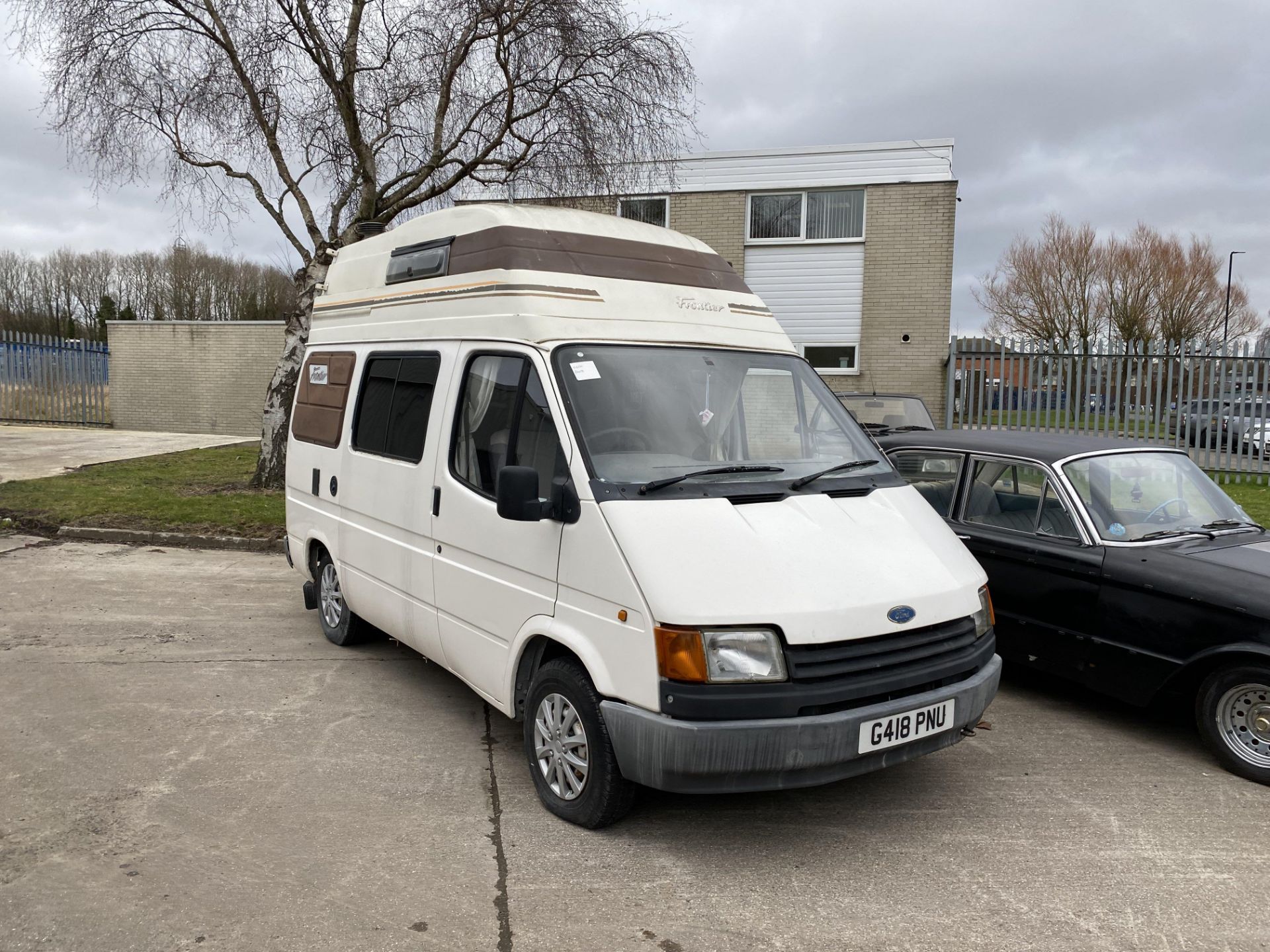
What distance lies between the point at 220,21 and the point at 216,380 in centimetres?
1197

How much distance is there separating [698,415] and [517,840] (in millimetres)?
1948

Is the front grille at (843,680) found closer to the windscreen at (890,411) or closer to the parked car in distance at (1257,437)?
the windscreen at (890,411)

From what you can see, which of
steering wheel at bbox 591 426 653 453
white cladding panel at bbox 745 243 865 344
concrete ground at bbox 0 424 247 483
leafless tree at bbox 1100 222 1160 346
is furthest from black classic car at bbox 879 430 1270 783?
leafless tree at bbox 1100 222 1160 346

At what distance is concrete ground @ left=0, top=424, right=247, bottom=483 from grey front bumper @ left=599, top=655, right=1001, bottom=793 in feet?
42.7

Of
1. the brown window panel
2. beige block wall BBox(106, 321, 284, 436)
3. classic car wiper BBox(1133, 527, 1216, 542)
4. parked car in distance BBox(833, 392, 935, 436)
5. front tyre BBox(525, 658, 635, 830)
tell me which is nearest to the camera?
front tyre BBox(525, 658, 635, 830)

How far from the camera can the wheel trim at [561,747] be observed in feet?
12.6

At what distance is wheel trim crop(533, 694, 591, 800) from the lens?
384 cm

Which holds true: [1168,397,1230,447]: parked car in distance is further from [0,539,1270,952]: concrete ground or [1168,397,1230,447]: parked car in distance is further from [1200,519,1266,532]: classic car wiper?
[0,539,1270,952]: concrete ground

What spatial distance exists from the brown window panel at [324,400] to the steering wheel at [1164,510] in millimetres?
4737

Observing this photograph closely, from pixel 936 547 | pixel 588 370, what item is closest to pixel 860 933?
pixel 936 547

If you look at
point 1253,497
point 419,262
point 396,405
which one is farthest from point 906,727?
point 1253,497

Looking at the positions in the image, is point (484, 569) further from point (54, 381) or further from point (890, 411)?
point (54, 381)

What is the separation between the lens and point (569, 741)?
389 cm

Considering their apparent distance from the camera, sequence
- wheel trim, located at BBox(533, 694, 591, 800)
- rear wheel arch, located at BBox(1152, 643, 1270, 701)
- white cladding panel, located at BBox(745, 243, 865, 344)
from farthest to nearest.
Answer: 1. white cladding panel, located at BBox(745, 243, 865, 344)
2. rear wheel arch, located at BBox(1152, 643, 1270, 701)
3. wheel trim, located at BBox(533, 694, 591, 800)
